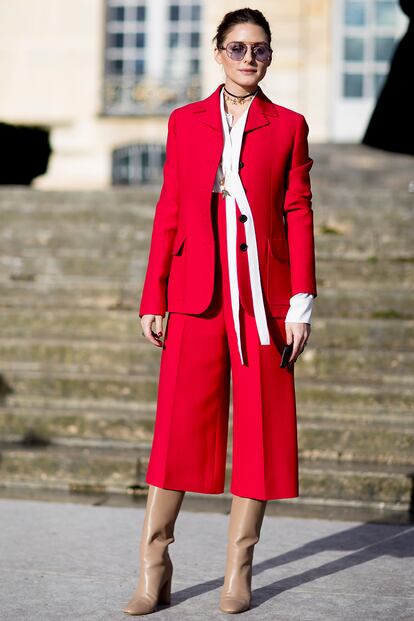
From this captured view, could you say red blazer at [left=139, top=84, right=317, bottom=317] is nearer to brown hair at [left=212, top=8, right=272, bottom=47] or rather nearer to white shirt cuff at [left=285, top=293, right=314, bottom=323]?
white shirt cuff at [left=285, top=293, right=314, bottom=323]

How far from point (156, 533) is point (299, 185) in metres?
1.23

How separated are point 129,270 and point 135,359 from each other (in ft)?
5.22

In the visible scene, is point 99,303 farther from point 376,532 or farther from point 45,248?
point 376,532

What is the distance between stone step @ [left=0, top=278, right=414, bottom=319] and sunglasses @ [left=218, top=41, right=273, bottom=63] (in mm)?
3817

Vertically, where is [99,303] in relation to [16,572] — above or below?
above

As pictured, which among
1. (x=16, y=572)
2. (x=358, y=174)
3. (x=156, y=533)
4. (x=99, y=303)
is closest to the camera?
(x=156, y=533)

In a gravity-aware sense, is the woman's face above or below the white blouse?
above

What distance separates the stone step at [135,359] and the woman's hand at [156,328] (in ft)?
9.87

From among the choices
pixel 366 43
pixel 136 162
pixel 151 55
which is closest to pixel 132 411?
pixel 366 43

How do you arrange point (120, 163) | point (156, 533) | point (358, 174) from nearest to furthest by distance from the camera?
point (156, 533)
point (358, 174)
point (120, 163)

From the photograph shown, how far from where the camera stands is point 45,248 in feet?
30.6

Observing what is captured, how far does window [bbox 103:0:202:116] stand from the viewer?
746 inches

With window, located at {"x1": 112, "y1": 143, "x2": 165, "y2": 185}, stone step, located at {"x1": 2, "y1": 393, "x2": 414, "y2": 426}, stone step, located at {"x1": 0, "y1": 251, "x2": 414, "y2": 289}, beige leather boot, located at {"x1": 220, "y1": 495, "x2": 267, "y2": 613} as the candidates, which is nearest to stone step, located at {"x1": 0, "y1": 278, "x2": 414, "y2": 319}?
stone step, located at {"x1": 0, "y1": 251, "x2": 414, "y2": 289}

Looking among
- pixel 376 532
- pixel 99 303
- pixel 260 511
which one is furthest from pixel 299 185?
pixel 99 303
